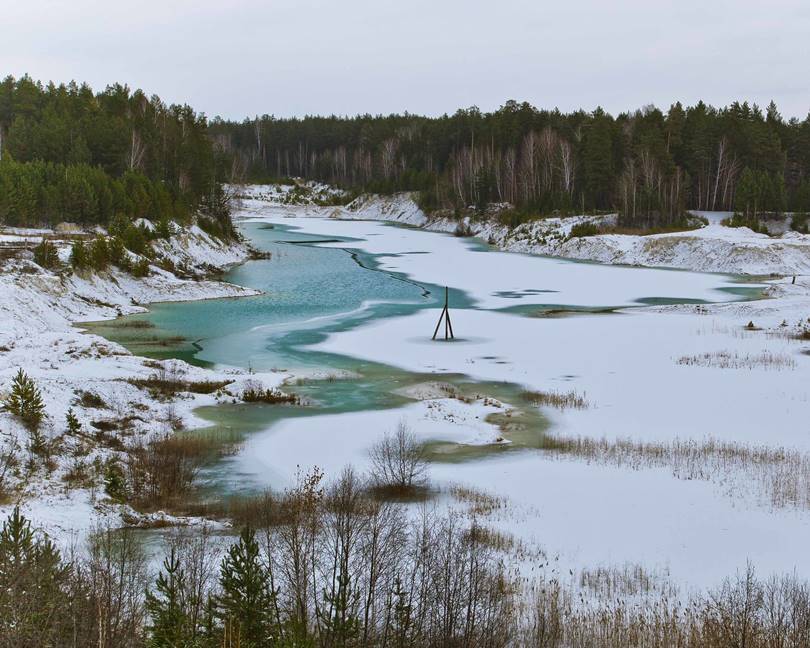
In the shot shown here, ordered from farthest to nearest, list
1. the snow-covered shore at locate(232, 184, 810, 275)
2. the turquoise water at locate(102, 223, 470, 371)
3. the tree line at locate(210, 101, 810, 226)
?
1. the tree line at locate(210, 101, 810, 226)
2. the snow-covered shore at locate(232, 184, 810, 275)
3. the turquoise water at locate(102, 223, 470, 371)

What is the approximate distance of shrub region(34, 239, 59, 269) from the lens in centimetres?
4338

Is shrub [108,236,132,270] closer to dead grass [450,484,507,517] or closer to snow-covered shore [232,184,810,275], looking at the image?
dead grass [450,484,507,517]

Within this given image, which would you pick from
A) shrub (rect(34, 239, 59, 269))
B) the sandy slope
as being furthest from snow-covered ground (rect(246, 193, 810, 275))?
shrub (rect(34, 239, 59, 269))

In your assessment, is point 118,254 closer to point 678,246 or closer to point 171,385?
point 171,385

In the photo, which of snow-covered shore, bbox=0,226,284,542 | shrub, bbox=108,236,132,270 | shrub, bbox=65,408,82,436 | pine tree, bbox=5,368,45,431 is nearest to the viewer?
snow-covered shore, bbox=0,226,284,542

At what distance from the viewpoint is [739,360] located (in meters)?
32.1

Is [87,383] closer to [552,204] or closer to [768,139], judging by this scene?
[552,204]

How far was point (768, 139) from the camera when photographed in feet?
313

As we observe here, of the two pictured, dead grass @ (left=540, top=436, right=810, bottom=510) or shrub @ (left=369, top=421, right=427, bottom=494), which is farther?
shrub @ (left=369, top=421, right=427, bottom=494)

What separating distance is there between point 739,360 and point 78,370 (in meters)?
26.2

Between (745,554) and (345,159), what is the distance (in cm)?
17442

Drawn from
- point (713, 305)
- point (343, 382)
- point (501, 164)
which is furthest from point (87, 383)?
point (501, 164)

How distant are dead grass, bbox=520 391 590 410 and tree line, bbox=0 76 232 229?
42.6 m

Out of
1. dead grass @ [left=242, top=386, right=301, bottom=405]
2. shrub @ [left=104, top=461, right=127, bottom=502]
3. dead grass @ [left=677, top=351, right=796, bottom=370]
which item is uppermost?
dead grass @ [left=677, top=351, right=796, bottom=370]
